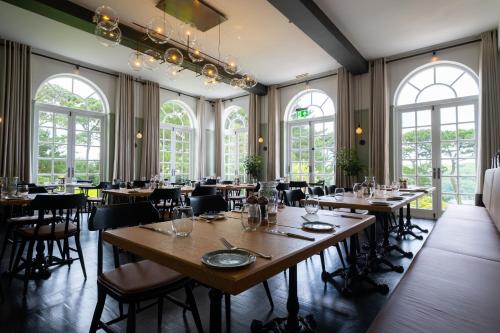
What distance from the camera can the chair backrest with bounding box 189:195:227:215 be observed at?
224 cm

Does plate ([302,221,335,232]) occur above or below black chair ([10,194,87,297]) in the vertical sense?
above

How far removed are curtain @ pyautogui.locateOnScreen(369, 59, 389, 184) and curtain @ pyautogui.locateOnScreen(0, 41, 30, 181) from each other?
313 inches

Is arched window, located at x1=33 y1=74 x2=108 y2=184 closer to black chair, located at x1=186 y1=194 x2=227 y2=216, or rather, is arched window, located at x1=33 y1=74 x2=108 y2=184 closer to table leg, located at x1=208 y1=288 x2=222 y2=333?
black chair, located at x1=186 y1=194 x2=227 y2=216

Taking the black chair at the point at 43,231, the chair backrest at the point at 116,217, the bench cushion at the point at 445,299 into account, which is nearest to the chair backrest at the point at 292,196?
the bench cushion at the point at 445,299

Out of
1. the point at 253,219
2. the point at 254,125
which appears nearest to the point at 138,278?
the point at 253,219

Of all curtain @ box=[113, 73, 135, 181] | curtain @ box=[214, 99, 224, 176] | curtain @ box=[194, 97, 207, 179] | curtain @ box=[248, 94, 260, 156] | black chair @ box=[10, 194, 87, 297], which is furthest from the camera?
curtain @ box=[214, 99, 224, 176]

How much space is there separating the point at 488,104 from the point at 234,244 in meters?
6.48

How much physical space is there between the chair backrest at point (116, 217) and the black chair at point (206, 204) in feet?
1.12

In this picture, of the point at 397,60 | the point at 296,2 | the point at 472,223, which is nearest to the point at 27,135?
the point at 296,2

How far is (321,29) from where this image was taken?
16.0 ft

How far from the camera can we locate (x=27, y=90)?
6012mm

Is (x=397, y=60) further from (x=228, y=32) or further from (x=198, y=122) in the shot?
(x=198, y=122)

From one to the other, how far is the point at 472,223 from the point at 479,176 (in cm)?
322

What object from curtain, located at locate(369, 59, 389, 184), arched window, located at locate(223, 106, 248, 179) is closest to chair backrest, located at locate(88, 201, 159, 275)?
curtain, located at locate(369, 59, 389, 184)
